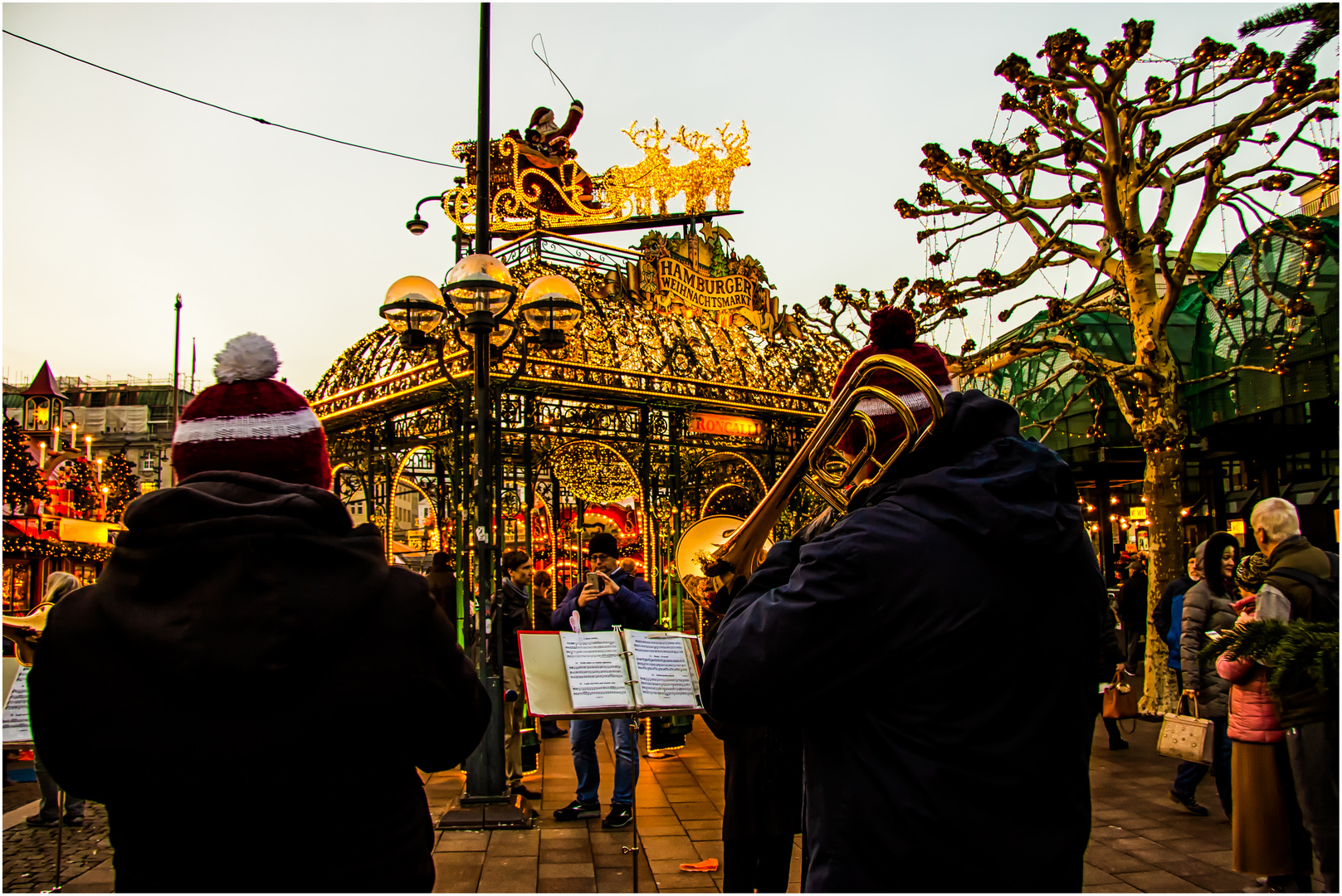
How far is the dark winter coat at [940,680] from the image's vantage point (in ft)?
5.41

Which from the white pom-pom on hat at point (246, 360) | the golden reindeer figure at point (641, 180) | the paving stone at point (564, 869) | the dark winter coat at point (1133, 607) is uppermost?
the golden reindeer figure at point (641, 180)

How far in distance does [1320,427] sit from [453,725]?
61.0 feet

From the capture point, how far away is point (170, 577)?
1563 millimetres

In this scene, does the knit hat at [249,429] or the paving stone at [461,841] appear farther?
the paving stone at [461,841]

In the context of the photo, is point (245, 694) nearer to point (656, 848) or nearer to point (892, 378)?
point (892, 378)

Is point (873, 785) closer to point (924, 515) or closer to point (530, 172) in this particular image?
point (924, 515)

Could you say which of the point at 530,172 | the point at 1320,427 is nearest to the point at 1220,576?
the point at 530,172

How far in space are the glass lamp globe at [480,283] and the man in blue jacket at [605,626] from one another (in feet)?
6.66

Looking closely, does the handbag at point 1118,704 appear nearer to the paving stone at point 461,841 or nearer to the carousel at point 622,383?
the carousel at point 622,383

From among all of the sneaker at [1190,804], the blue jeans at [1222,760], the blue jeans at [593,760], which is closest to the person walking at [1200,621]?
the sneaker at [1190,804]

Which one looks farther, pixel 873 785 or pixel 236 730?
pixel 873 785

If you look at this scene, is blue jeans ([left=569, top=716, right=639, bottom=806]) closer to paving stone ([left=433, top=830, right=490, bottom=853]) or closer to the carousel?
paving stone ([left=433, top=830, right=490, bottom=853])

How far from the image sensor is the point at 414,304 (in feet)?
20.7

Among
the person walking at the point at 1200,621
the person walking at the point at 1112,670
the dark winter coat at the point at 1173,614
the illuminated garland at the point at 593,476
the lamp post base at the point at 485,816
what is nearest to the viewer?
the lamp post base at the point at 485,816
